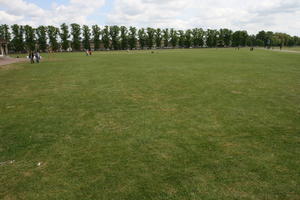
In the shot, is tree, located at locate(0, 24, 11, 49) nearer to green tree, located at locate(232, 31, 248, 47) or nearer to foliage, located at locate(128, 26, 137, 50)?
foliage, located at locate(128, 26, 137, 50)

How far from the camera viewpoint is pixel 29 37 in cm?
9394

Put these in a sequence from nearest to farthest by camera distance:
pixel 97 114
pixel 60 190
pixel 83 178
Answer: pixel 60 190, pixel 83 178, pixel 97 114

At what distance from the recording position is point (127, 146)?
621 cm

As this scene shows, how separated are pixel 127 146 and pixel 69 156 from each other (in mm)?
1605

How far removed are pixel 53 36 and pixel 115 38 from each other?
99.8 ft

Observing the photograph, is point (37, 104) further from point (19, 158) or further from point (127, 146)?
point (127, 146)

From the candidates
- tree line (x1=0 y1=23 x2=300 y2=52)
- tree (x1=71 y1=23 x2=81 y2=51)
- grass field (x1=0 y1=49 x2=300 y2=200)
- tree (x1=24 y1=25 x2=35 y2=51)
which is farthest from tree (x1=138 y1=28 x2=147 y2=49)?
grass field (x1=0 y1=49 x2=300 y2=200)

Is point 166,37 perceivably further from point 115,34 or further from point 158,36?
point 115,34

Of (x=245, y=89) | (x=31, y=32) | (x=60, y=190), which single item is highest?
(x=31, y=32)

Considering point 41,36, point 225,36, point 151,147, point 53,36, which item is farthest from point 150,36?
point 151,147

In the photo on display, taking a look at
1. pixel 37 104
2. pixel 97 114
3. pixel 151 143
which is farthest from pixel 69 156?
pixel 37 104

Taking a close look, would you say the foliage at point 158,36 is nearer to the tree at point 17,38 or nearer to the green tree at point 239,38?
the green tree at point 239,38

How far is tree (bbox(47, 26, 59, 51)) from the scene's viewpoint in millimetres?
97438

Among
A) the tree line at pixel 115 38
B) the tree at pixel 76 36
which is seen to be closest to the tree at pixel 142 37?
the tree line at pixel 115 38
